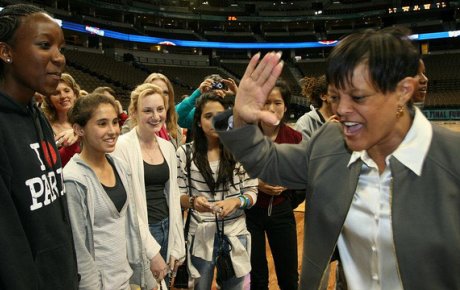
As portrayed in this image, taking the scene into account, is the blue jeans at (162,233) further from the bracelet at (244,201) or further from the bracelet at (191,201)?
the bracelet at (244,201)

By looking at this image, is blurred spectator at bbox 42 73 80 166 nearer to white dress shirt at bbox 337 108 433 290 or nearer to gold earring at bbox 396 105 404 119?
white dress shirt at bbox 337 108 433 290

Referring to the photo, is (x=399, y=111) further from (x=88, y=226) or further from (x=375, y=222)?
(x=88, y=226)

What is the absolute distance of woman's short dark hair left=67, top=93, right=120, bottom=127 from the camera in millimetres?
2332

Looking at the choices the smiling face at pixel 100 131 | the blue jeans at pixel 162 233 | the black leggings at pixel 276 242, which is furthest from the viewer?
the black leggings at pixel 276 242

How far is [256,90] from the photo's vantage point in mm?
1412

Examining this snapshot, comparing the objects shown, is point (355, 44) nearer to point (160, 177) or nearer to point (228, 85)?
point (228, 85)

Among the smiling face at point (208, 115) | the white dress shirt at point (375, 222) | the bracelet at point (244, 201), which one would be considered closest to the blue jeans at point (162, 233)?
the bracelet at point (244, 201)

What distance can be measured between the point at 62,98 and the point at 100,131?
3.17ft

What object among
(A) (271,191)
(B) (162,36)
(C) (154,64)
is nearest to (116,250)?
(A) (271,191)

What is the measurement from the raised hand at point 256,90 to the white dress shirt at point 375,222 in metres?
0.40

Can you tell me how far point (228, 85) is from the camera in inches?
113

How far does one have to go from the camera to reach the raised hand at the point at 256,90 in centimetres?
139

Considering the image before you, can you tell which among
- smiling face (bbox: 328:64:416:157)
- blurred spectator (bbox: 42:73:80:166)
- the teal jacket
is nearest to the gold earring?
smiling face (bbox: 328:64:416:157)

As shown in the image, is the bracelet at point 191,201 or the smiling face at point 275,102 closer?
the bracelet at point 191,201
